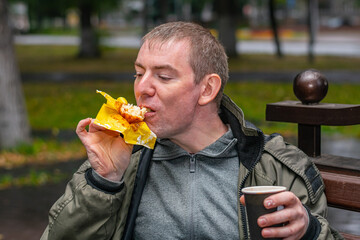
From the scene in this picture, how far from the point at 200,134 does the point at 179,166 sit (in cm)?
14

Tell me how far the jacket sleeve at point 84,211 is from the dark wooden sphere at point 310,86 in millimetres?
765

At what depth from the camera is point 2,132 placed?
8.66 metres

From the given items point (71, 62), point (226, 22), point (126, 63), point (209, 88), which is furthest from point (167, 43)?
point (71, 62)

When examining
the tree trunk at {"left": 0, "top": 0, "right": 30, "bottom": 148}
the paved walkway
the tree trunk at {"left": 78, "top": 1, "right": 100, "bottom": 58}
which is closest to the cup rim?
the tree trunk at {"left": 0, "top": 0, "right": 30, "bottom": 148}

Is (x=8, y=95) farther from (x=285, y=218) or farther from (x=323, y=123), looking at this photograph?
(x=285, y=218)

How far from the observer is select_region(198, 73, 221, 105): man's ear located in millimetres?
2260

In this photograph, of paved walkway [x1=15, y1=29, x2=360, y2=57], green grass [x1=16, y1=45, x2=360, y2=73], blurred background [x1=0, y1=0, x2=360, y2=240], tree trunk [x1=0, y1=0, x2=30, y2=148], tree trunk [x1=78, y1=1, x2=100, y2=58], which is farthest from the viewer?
paved walkway [x1=15, y1=29, x2=360, y2=57]

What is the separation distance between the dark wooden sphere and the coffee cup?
0.75 metres

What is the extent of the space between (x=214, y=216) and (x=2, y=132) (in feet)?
22.6

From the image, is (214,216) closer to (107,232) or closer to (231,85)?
(107,232)

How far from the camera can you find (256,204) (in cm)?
171

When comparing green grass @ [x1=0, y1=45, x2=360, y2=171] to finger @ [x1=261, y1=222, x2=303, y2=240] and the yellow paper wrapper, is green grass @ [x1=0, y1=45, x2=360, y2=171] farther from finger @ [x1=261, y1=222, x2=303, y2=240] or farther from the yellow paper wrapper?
finger @ [x1=261, y1=222, x2=303, y2=240]

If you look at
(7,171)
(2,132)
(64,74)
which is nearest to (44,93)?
(64,74)

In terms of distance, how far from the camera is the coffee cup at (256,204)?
1688 millimetres
